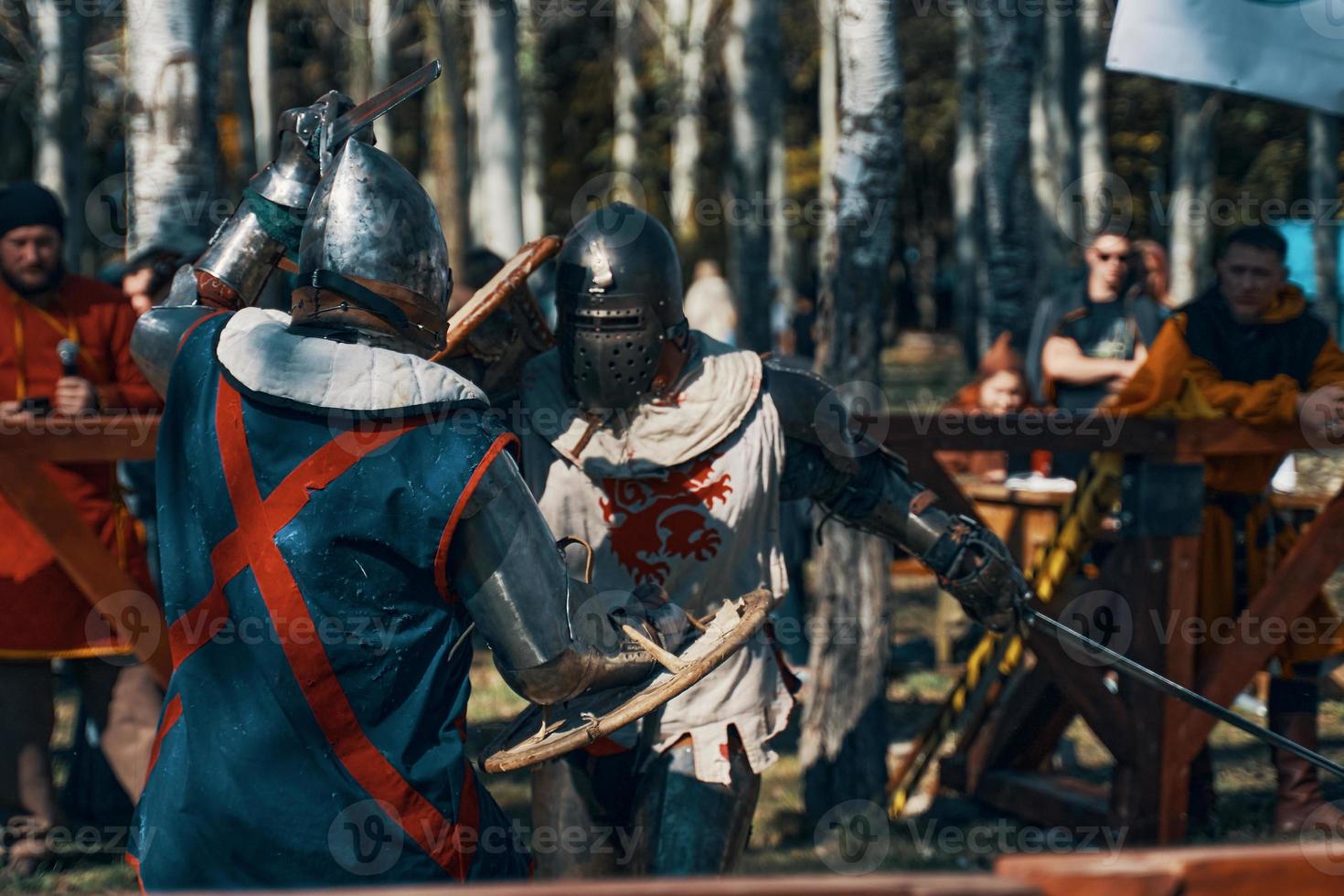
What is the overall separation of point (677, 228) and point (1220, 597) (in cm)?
1479

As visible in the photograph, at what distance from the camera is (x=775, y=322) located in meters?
19.4

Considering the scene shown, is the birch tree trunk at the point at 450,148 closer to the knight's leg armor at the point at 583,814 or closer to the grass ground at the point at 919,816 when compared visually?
the grass ground at the point at 919,816

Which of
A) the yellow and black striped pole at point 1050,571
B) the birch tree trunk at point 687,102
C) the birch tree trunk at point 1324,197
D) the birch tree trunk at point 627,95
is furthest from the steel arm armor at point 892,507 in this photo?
the birch tree trunk at point 627,95

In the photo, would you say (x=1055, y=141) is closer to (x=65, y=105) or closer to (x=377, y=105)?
(x=65, y=105)

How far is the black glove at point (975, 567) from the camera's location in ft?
12.4

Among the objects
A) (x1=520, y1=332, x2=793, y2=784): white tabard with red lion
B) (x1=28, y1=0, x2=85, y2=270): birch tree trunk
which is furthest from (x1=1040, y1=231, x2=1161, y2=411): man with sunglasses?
(x1=28, y1=0, x2=85, y2=270): birch tree trunk

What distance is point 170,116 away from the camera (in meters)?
5.45

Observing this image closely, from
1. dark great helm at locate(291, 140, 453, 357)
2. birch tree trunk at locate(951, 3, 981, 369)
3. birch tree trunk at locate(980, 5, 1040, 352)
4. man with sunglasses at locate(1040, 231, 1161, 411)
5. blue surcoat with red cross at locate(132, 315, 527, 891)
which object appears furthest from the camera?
birch tree trunk at locate(951, 3, 981, 369)

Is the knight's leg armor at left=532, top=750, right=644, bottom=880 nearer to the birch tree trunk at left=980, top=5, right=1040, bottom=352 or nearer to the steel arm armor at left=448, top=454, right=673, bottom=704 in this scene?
the steel arm armor at left=448, top=454, right=673, bottom=704

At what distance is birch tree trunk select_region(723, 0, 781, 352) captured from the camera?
40.6 feet

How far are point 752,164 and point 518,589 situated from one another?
12477 mm

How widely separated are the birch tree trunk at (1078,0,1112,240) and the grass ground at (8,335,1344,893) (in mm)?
11974

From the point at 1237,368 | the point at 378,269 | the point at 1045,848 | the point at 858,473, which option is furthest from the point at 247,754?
the point at 1237,368

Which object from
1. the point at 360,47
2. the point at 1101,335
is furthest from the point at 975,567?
the point at 360,47
